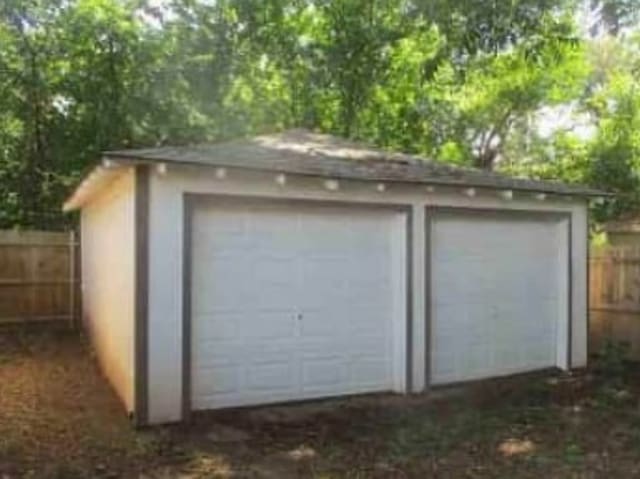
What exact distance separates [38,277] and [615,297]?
9.75 m

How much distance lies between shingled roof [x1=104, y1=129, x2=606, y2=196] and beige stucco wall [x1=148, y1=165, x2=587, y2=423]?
13 centimetres

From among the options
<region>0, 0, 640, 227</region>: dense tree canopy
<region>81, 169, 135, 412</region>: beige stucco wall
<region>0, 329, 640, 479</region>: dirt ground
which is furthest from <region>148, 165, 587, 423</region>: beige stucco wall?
<region>0, 0, 640, 227</region>: dense tree canopy

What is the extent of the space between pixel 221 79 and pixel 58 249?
7.02 metres

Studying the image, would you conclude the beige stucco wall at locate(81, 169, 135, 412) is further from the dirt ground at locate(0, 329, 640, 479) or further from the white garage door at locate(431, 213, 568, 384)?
the white garage door at locate(431, 213, 568, 384)

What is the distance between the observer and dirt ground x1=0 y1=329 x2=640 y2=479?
6340 millimetres

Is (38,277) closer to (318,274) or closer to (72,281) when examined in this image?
(72,281)

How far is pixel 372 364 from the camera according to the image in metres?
9.34

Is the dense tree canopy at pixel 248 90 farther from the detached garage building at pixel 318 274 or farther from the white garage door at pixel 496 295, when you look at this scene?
the detached garage building at pixel 318 274

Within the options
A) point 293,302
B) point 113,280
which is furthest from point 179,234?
point 113,280

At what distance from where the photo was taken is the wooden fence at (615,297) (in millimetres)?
12164

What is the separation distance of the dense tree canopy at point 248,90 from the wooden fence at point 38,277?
303 centimetres

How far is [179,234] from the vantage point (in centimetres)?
786

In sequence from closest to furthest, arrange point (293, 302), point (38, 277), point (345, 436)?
point (345, 436)
point (293, 302)
point (38, 277)

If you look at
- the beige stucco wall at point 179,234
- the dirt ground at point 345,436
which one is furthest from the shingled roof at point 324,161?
the dirt ground at point 345,436
